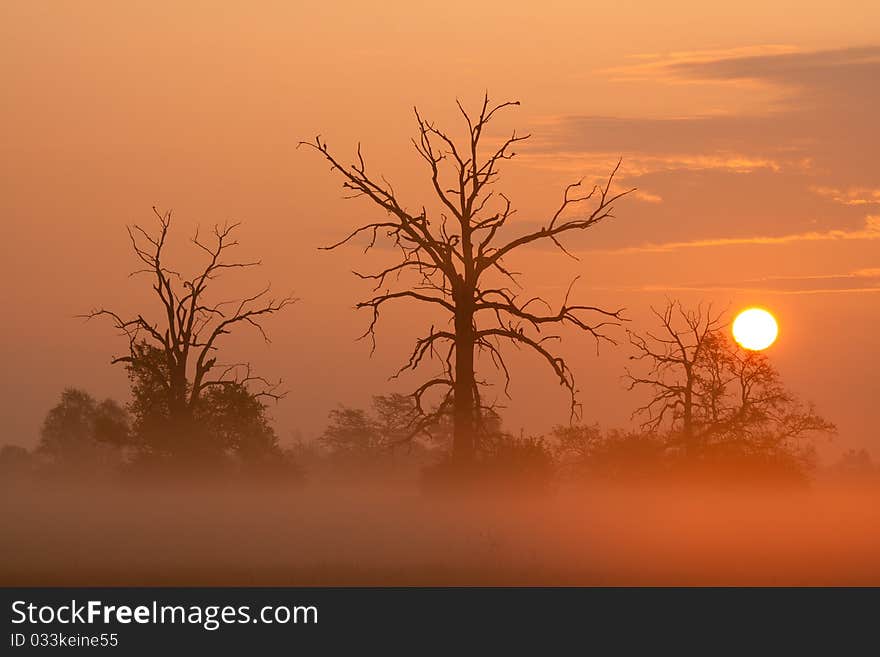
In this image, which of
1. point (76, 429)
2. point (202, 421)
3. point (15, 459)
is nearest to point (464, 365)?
point (202, 421)

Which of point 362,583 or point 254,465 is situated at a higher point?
point 254,465

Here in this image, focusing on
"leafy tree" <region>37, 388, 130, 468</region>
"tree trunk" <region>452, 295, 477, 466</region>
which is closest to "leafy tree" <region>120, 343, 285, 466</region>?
"tree trunk" <region>452, 295, 477, 466</region>

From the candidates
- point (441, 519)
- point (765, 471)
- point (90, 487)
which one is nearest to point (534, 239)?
point (441, 519)

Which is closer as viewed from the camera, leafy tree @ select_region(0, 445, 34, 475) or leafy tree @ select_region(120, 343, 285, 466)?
leafy tree @ select_region(120, 343, 285, 466)

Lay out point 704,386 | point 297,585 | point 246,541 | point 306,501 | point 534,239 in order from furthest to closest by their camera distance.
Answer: point 704,386 → point 306,501 → point 534,239 → point 246,541 → point 297,585

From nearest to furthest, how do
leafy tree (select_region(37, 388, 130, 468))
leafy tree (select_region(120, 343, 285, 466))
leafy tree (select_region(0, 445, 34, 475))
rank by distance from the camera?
leafy tree (select_region(120, 343, 285, 466)), leafy tree (select_region(37, 388, 130, 468)), leafy tree (select_region(0, 445, 34, 475))

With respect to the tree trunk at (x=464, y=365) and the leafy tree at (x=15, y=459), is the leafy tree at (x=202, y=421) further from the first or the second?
the leafy tree at (x=15, y=459)

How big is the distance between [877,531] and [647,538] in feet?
23.9

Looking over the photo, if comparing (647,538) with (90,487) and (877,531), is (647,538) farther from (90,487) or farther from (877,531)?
(90,487)

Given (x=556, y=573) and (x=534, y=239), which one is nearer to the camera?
(x=556, y=573)

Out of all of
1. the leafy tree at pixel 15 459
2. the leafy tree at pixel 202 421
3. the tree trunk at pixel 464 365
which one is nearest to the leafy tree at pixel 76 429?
the leafy tree at pixel 15 459

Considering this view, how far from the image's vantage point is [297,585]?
33844 mm

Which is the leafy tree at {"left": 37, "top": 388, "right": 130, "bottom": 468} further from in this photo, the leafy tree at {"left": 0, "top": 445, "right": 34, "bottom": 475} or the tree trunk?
the tree trunk

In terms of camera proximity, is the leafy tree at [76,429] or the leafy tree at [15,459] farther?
the leafy tree at [15,459]
